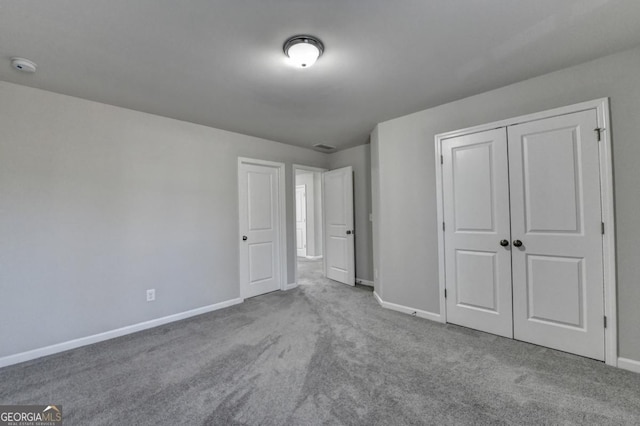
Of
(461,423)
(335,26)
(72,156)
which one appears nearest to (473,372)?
(461,423)

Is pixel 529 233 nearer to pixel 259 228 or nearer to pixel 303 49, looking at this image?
pixel 303 49

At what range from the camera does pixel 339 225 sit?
468 centimetres

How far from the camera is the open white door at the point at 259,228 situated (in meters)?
3.92

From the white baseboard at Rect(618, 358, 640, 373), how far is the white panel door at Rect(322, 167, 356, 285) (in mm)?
3032

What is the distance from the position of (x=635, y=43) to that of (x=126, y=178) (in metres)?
4.72

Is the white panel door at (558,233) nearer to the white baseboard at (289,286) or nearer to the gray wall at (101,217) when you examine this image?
the white baseboard at (289,286)

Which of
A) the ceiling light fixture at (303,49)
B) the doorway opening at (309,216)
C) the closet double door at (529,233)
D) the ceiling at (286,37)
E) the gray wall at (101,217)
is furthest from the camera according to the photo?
the doorway opening at (309,216)

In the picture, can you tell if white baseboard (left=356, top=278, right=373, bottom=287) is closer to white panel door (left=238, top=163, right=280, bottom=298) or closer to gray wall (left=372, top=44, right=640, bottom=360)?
gray wall (left=372, top=44, right=640, bottom=360)

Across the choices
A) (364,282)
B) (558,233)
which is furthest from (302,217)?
(558,233)

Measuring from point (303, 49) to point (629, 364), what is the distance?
11.3 feet

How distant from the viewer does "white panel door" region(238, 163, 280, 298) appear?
12.9ft

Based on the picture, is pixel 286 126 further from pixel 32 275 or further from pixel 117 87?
pixel 32 275

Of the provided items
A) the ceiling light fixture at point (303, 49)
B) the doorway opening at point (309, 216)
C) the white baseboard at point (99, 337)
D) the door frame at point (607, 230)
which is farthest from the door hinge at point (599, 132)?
the doorway opening at point (309, 216)

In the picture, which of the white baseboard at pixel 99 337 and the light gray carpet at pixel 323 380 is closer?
the light gray carpet at pixel 323 380
